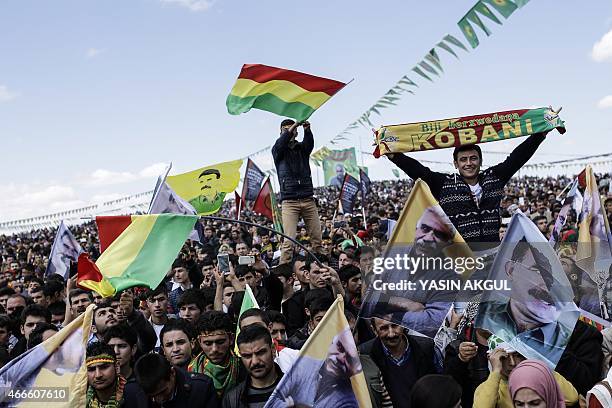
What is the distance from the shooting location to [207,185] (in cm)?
1103

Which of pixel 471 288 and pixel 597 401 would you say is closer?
pixel 597 401

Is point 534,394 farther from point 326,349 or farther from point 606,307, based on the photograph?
point 606,307

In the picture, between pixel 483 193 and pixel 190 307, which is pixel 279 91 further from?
pixel 483 193

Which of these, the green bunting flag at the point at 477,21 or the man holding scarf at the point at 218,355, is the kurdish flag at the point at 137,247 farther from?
the green bunting flag at the point at 477,21

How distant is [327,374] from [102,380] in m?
1.60

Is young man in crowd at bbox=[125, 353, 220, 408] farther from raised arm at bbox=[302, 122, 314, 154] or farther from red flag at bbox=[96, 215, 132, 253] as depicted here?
raised arm at bbox=[302, 122, 314, 154]

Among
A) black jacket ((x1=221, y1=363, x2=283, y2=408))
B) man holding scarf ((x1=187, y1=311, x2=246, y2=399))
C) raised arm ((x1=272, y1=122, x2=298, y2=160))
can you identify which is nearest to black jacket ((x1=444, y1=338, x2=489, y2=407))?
black jacket ((x1=221, y1=363, x2=283, y2=408))

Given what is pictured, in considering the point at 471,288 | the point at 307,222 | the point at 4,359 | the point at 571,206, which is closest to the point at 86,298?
the point at 4,359

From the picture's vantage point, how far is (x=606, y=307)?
441cm

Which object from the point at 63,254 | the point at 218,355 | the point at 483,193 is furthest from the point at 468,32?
the point at 63,254

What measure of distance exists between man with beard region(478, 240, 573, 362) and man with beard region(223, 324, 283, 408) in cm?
127

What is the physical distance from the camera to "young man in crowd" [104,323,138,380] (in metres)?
4.65

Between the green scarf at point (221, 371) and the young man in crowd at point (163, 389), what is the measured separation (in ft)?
1.02

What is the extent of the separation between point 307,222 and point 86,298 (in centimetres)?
341
